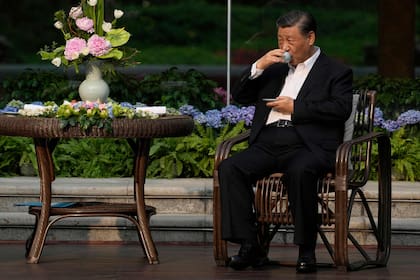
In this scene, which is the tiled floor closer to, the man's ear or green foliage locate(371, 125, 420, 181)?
green foliage locate(371, 125, 420, 181)

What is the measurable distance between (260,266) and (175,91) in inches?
123

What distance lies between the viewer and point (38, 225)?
7.59m

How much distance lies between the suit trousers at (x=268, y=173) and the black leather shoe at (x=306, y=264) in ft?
0.32

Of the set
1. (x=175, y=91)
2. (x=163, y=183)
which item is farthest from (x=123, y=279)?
(x=175, y=91)

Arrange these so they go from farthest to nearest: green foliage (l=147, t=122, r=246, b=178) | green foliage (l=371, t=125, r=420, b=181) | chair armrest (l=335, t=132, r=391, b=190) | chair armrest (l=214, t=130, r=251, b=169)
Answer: green foliage (l=147, t=122, r=246, b=178) → green foliage (l=371, t=125, r=420, b=181) → chair armrest (l=214, t=130, r=251, b=169) → chair armrest (l=335, t=132, r=391, b=190)

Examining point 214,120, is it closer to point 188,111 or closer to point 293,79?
point 188,111

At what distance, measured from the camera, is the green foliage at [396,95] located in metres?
10.2

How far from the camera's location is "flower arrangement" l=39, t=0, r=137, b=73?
24.6 feet

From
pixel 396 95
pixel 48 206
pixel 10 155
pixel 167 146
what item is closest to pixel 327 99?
pixel 48 206

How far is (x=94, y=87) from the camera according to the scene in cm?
765

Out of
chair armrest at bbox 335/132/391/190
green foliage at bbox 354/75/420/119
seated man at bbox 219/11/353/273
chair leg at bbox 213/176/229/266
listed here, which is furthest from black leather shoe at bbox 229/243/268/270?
green foliage at bbox 354/75/420/119

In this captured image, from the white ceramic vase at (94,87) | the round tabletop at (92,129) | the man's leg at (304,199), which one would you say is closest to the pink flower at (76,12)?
the white ceramic vase at (94,87)

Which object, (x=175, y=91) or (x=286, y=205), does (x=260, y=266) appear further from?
(x=175, y=91)

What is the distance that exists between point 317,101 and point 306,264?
0.88 m
